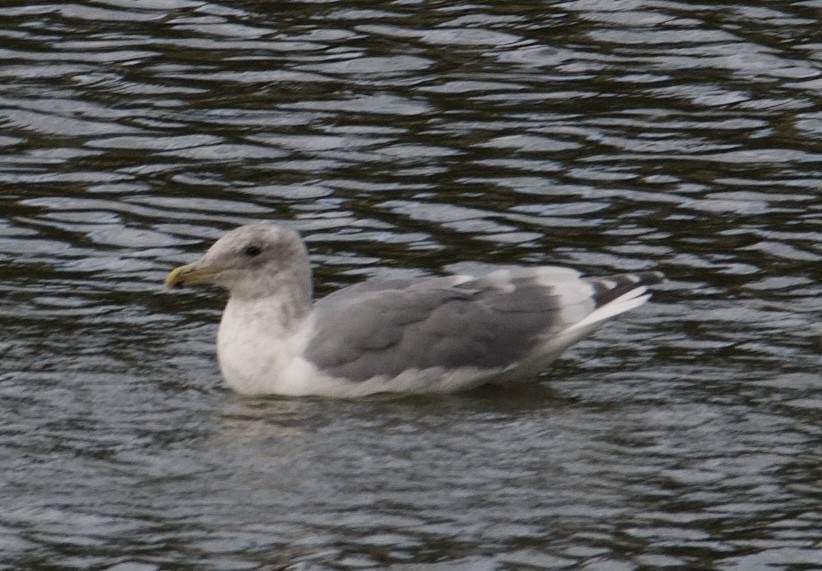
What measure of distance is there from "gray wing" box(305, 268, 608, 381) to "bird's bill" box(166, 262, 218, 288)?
59cm

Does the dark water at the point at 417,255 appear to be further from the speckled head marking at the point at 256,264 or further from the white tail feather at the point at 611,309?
the speckled head marking at the point at 256,264

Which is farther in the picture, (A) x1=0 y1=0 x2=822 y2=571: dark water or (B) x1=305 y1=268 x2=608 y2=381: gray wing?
(B) x1=305 y1=268 x2=608 y2=381: gray wing

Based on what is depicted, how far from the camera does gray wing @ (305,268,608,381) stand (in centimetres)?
1118

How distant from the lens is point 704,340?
38.9 feet

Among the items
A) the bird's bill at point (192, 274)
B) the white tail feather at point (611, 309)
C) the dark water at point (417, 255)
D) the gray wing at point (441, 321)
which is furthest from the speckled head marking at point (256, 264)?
the white tail feather at point (611, 309)

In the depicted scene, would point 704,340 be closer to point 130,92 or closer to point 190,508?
point 190,508

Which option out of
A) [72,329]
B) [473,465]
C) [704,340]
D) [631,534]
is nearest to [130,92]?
[72,329]

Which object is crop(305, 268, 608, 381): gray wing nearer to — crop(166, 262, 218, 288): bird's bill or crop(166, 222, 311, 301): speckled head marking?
A: crop(166, 222, 311, 301): speckled head marking

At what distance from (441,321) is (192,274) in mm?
1326

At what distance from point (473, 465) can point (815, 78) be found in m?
7.13

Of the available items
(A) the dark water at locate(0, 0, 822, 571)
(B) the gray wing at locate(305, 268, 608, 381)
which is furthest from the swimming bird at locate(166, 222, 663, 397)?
(A) the dark water at locate(0, 0, 822, 571)

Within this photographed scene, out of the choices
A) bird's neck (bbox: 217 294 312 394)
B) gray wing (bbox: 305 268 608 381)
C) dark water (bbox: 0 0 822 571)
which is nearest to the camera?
dark water (bbox: 0 0 822 571)

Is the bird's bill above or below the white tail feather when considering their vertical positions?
above

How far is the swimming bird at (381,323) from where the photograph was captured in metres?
11.2
